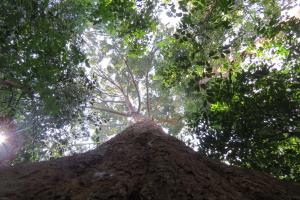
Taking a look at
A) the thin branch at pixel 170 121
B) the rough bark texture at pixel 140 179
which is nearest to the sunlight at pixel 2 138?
the rough bark texture at pixel 140 179

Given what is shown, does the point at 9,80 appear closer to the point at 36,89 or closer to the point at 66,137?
the point at 36,89

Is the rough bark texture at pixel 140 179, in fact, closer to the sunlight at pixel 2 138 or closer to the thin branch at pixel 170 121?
the sunlight at pixel 2 138

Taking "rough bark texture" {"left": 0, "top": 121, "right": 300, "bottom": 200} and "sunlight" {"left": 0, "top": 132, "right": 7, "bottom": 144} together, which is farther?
"sunlight" {"left": 0, "top": 132, "right": 7, "bottom": 144}

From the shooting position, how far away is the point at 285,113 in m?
5.69

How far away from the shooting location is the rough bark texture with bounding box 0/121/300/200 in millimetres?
2838

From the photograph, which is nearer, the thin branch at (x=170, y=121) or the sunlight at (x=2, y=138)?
the sunlight at (x=2, y=138)

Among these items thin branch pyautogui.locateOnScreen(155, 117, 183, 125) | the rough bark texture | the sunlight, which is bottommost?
the rough bark texture

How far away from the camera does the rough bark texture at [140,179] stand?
2.84m

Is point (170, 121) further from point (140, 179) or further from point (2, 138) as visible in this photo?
point (140, 179)

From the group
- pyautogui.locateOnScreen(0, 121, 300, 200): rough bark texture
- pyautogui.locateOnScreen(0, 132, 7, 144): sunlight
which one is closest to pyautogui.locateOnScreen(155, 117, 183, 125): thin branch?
pyautogui.locateOnScreen(0, 132, 7, 144): sunlight

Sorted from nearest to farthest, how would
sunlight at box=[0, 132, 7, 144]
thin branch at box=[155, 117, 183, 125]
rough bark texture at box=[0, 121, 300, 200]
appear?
rough bark texture at box=[0, 121, 300, 200] → sunlight at box=[0, 132, 7, 144] → thin branch at box=[155, 117, 183, 125]

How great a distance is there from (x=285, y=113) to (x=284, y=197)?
307cm

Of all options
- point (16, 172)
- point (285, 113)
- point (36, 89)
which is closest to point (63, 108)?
point (36, 89)

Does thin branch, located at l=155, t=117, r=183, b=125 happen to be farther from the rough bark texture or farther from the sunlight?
the rough bark texture
